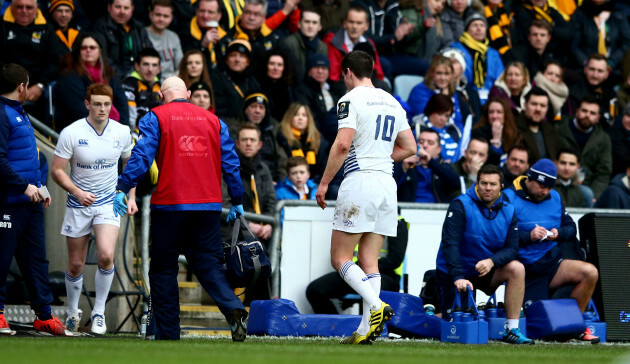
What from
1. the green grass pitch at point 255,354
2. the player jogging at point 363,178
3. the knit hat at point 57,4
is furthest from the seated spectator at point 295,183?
the green grass pitch at point 255,354

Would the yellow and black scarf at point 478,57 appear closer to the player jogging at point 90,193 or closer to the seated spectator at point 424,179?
the seated spectator at point 424,179

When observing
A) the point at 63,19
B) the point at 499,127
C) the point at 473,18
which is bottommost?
the point at 499,127

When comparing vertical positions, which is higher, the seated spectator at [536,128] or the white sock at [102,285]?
the seated spectator at [536,128]

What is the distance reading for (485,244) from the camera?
37.3 feet

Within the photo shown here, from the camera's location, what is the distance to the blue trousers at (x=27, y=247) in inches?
395

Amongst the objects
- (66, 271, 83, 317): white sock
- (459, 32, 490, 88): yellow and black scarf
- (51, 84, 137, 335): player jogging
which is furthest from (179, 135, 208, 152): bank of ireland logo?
(459, 32, 490, 88): yellow and black scarf

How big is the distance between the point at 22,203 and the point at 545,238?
537 centimetres

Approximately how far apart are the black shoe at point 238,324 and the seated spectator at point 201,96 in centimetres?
464

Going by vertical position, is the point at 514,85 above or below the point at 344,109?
above

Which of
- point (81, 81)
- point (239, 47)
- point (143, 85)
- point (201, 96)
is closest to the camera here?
point (81, 81)

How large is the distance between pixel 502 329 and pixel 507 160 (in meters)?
3.59

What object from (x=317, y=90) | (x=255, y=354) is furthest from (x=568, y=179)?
(x=255, y=354)

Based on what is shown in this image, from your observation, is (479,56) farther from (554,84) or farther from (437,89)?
(437,89)

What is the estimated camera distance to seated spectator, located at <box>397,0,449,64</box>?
1780 cm
